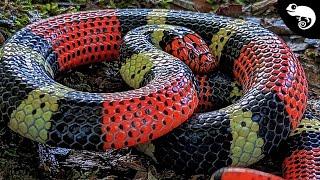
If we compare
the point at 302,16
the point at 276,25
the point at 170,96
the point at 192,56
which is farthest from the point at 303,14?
the point at 170,96

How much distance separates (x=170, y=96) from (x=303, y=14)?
3.09 metres

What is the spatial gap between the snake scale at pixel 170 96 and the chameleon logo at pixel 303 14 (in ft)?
4.16

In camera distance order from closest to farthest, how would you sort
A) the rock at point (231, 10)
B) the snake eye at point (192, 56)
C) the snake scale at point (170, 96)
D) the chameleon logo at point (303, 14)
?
the snake scale at point (170, 96) < the snake eye at point (192, 56) < the chameleon logo at point (303, 14) < the rock at point (231, 10)

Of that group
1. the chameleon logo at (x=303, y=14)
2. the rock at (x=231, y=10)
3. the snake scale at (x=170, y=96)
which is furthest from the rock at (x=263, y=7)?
the snake scale at (x=170, y=96)

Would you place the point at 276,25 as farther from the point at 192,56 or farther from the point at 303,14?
the point at 192,56

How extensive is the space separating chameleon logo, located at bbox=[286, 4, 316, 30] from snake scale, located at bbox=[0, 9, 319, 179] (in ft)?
4.16

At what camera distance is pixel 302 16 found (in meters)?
7.64

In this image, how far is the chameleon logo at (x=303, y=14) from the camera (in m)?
7.56

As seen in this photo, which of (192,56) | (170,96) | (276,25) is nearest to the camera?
(170,96)

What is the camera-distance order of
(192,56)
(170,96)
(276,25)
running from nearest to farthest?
(170,96)
(192,56)
(276,25)

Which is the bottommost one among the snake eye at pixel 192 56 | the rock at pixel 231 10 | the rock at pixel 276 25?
the rock at pixel 276 25

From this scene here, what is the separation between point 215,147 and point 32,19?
3.11m

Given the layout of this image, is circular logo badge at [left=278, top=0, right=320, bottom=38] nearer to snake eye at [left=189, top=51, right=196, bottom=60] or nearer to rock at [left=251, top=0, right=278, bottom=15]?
rock at [left=251, top=0, right=278, bottom=15]

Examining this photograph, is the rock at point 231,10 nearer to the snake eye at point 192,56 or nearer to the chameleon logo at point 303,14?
the chameleon logo at point 303,14
